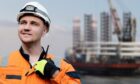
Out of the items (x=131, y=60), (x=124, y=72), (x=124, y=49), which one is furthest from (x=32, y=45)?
→ (x=124, y=49)

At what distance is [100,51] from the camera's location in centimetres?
7225

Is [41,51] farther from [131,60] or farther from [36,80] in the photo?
[131,60]

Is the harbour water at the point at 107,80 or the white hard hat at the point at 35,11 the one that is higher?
the white hard hat at the point at 35,11

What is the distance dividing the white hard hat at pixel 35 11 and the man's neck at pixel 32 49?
15 centimetres

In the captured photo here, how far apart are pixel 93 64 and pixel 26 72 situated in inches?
2322

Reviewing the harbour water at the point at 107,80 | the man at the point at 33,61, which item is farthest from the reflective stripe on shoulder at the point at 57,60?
the harbour water at the point at 107,80

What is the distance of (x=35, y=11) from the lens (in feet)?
7.94

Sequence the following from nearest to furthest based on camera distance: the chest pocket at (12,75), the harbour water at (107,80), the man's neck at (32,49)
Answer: the chest pocket at (12,75), the man's neck at (32,49), the harbour water at (107,80)

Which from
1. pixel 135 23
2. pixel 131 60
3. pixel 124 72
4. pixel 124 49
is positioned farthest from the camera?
pixel 135 23

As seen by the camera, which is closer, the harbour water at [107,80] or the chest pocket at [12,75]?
the chest pocket at [12,75]

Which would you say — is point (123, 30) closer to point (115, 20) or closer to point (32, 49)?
point (115, 20)

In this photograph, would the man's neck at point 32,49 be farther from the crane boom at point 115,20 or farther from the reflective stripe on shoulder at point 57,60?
the crane boom at point 115,20

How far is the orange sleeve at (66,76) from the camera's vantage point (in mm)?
2367

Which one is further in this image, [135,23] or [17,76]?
[135,23]
